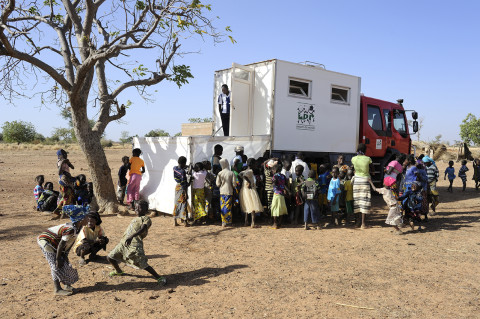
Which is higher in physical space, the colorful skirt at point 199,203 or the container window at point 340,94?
the container window at point 340,94

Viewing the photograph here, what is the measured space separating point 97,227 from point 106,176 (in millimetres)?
4297

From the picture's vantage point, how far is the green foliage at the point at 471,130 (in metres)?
42.9

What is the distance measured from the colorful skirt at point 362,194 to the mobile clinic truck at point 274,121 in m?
2.12

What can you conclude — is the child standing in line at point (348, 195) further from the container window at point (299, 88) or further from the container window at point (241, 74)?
the container window at point (241, 74)

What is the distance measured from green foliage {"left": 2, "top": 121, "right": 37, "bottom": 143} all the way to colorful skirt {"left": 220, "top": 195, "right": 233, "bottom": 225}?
4725 cm

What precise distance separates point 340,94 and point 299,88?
65.4 inches

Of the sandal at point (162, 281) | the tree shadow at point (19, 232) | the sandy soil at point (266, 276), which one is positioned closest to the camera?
the sandy soil at point (266, 276)

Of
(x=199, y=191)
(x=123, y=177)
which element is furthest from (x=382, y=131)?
(x=123, y=177)

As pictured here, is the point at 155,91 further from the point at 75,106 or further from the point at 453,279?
the point at 453,279

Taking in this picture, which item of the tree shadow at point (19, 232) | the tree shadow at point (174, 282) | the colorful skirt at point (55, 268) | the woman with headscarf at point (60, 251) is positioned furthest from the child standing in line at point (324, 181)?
the tree shadow at point (19, 232)

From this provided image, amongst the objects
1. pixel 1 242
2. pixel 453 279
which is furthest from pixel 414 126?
pixel 1 242

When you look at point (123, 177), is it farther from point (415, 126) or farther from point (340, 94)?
point (415, 126)

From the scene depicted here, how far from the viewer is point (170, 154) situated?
28.0 ft

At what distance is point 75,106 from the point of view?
8.52 m
